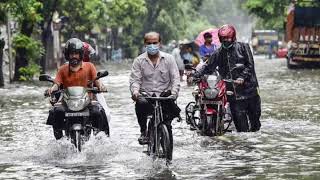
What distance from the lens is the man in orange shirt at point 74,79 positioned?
11828mm

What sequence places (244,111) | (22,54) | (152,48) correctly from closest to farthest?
(152,48), (244,111), (22,54)

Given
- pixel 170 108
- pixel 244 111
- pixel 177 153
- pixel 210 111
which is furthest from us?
pixel 244 111

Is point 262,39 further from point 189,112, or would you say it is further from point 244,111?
point 244,111

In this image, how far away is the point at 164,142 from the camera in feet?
35.8

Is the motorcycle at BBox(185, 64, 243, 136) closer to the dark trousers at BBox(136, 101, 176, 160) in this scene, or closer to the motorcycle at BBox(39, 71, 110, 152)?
the dark trousers at BBox(136, 101, 176, 160)

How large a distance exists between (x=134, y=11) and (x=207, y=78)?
160 ft

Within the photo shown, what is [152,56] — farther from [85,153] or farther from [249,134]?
[249,134]

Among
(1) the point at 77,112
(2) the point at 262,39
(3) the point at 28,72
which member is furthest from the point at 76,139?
(2) the point at 262,39

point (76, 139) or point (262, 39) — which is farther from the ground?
point (76, 139)

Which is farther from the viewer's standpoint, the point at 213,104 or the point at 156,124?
the point at 213,104

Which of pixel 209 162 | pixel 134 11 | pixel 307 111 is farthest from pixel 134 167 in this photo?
pixel 134 11

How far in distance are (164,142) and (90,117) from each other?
143 centimetres

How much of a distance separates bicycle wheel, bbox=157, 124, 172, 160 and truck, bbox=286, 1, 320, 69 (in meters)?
33.2

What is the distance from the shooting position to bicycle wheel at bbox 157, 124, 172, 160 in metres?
10.9
